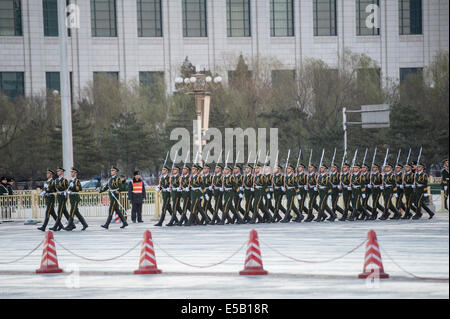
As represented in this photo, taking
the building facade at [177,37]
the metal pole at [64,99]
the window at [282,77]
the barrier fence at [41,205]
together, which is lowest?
the barrier fence at [41,205]

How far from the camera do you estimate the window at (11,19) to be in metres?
66.9

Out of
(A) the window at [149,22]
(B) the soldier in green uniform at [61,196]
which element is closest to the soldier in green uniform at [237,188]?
(B) the soldier in green uniform at [61,196]

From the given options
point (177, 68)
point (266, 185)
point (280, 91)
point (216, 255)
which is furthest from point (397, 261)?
point (177, 68)

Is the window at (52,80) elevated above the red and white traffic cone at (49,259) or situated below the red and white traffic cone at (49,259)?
above

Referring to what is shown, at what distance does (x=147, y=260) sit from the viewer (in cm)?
1454

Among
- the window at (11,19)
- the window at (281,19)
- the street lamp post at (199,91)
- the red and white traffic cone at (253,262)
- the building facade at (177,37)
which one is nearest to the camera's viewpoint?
the red and white traffic cone at (253,262)

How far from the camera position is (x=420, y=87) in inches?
1868

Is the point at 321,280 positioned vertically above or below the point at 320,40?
below

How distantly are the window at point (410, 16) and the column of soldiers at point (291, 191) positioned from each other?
126 ft

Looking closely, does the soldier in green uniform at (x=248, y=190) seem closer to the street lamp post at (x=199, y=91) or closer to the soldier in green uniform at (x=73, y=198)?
the soldier in green uniform at (x=73, y=198)

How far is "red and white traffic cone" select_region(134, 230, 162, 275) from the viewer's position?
14375 millimetres

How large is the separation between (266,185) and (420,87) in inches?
932
